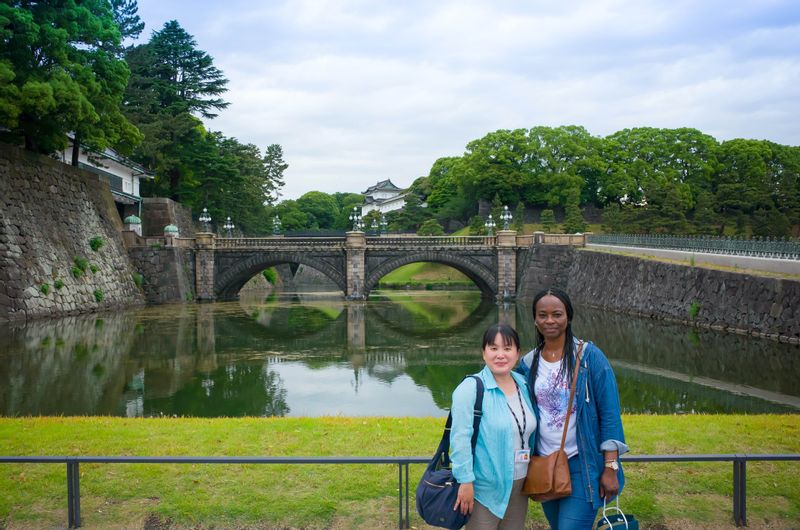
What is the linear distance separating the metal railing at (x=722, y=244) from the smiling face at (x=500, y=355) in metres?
24.5

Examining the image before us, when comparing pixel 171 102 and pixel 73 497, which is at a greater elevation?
pixel 171 102

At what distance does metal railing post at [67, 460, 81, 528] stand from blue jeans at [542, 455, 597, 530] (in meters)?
4.28

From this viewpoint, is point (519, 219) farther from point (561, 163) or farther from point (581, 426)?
point (581, 426)

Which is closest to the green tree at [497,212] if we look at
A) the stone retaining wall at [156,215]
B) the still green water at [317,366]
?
the stone retaining wall at [156,215]

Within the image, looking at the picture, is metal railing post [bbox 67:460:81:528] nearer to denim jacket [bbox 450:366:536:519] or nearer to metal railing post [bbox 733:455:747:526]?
denim jacket [bbox 450:366:536:519]

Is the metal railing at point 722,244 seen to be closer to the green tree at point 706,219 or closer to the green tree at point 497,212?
the green tree at point 706,219

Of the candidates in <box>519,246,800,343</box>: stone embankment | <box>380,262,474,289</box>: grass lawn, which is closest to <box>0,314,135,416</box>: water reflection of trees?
<box>519,246,800,343</box>: stone embankment

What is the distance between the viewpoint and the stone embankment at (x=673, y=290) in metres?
23.1

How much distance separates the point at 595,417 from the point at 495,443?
0.73 meters

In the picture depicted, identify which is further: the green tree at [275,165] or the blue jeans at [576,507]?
the green tree at [275,165]

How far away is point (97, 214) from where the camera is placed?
40.3 metres

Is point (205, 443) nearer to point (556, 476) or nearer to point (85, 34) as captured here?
point (556, 476)

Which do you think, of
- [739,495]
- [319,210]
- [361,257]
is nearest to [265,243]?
[361,257]

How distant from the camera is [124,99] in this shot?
50719 mm
